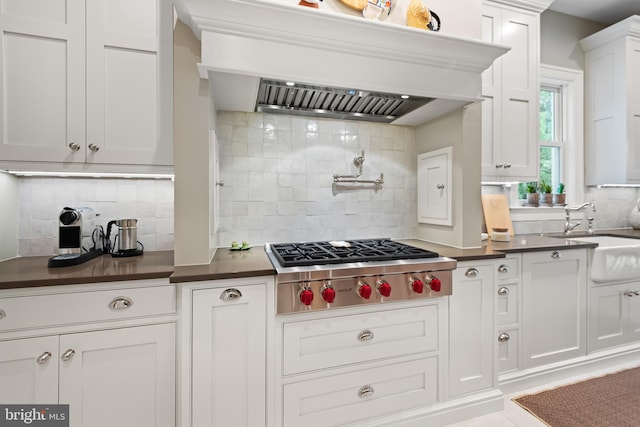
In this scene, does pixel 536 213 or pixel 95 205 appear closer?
pixel 95 205

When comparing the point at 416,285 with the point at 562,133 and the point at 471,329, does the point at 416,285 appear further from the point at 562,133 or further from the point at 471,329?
the point at 562,133

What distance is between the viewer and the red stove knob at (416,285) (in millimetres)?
1543

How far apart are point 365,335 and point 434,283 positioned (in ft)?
1.53

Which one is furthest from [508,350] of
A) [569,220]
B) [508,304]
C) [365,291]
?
[569,220]

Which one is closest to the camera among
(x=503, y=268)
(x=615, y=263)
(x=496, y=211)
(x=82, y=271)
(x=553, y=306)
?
(x=82, y=271)

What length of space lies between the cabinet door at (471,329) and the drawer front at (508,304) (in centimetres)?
22

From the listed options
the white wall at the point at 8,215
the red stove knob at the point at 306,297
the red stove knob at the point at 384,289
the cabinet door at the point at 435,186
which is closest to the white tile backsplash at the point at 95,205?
the white wall at the point at 8,215

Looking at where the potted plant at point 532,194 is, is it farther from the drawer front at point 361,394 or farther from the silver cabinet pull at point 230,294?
the silver cabinet pull at point 230,294

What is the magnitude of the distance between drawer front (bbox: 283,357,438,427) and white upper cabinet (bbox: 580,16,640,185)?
2845 mm

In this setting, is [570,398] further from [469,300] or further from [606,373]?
[469,300]

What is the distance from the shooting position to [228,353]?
1367 mm

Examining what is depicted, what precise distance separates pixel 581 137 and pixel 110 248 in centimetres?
430

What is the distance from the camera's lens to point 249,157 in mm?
2039

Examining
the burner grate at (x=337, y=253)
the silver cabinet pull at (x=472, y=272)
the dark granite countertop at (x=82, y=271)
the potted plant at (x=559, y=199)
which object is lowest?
the silver cabinet pull at (x=472, y=272)
